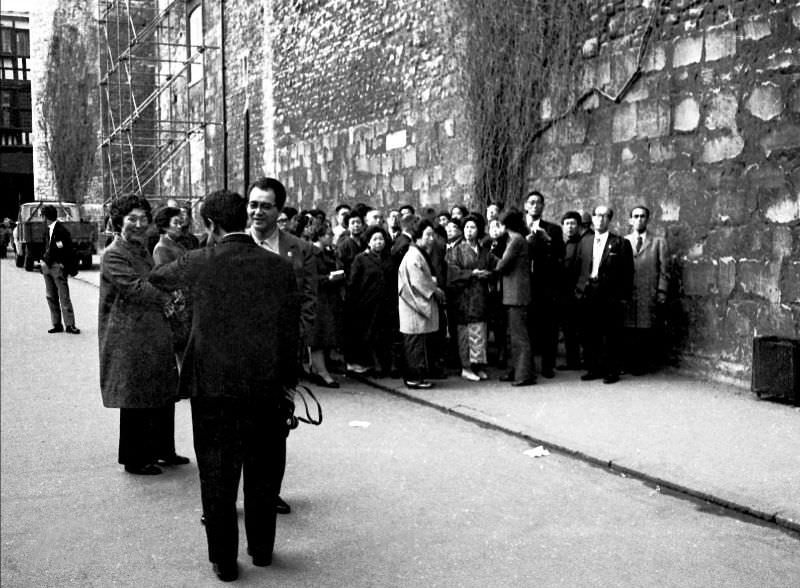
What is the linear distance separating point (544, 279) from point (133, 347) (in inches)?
182

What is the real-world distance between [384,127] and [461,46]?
2636 millimetres

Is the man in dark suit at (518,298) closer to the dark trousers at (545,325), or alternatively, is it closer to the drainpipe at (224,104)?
the dark trousers at (545,325)

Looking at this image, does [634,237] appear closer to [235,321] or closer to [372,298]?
[372,298]

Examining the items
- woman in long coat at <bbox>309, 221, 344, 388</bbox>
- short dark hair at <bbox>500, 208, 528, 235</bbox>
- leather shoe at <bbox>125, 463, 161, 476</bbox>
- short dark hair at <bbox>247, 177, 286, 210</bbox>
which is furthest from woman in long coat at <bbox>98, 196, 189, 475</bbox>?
short dark hair at <bbox>500, 208, 528, 235</bbox>

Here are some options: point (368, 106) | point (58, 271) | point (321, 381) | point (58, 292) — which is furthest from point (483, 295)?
point (368, 106)

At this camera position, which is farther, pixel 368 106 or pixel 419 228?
pixel 368 106

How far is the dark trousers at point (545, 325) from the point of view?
9031mm

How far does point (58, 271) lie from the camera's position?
39.7 ft

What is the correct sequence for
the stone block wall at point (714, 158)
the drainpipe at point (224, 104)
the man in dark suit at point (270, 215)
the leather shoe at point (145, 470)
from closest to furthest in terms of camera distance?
1. the man in dark suit at point (270, 215)
2. the leather shoe at point (145, 470)
3. the stone block wall at point (714, 158)
4. the drainpipe at point (224, 104)

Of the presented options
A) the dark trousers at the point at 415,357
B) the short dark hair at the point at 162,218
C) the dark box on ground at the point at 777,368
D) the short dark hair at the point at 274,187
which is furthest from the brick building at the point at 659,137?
the short dark hair at the point at 274,187

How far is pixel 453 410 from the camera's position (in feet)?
24.3

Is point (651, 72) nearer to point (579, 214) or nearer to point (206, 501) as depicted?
point (579, 214)

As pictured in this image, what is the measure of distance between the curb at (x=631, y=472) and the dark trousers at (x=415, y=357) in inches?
19.7

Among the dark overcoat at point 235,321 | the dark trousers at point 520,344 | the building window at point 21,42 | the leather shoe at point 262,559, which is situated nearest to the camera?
the dark overcoat at point 235,321
